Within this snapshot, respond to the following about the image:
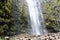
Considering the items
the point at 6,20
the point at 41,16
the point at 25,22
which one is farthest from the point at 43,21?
the point at 6,20

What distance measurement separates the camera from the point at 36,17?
1399cm

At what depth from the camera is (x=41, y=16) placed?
14.2 metres

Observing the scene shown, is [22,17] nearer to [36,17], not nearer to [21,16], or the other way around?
[21,16]

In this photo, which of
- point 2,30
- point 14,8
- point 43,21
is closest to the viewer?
point 2,30

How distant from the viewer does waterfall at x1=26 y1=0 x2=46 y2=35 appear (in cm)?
1363

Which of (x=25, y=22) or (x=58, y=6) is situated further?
(x=58, y=6)

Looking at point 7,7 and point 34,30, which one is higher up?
point 7,7

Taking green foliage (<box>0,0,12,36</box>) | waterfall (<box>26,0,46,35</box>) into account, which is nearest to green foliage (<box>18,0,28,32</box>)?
waterfall (<box>26,0,46,35</box>)

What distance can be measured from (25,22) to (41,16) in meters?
1.26

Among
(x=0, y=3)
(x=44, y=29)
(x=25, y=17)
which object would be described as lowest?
(x=44, y=29)

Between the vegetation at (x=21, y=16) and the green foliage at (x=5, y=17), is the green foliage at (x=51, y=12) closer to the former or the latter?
the vegetation at (x=21, y=16)

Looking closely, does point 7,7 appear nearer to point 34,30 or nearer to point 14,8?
point 14,8

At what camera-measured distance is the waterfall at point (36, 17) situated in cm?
1363

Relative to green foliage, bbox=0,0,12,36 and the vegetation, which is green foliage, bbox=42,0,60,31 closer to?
the vegetation
